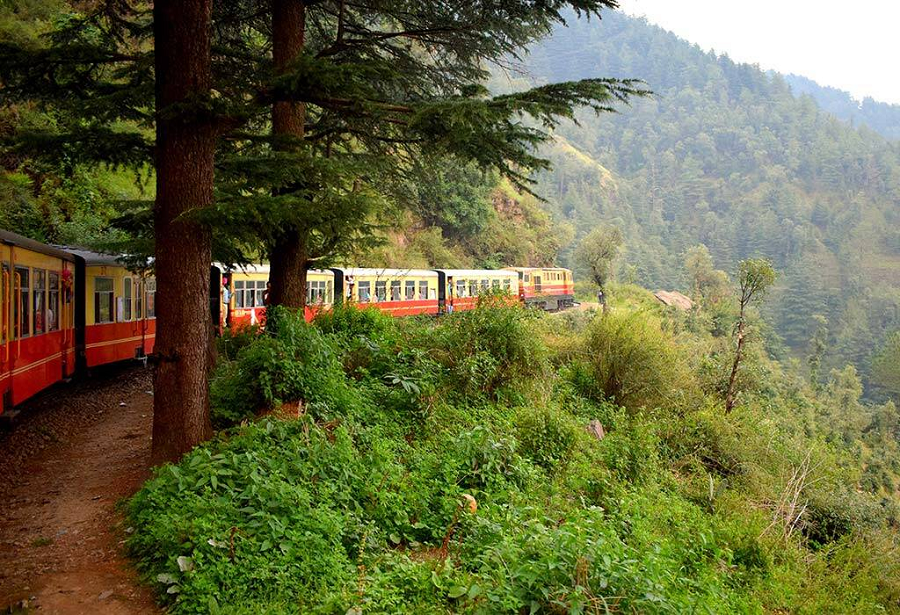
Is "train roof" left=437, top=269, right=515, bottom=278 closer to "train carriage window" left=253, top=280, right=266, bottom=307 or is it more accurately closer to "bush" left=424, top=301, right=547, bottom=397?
"train carriage window" left=253, top=280, right=266, bottom=307

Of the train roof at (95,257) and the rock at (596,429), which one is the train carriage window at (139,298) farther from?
the rock at (596,429)

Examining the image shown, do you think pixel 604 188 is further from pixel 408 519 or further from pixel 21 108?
pixel 408 519

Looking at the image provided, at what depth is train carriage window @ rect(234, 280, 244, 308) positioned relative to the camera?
16586mm

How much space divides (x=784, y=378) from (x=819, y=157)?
84762mm

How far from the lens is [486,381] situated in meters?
9.41

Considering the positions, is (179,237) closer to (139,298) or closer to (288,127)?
(288,127)

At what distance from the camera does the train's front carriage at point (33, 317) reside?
8211mm

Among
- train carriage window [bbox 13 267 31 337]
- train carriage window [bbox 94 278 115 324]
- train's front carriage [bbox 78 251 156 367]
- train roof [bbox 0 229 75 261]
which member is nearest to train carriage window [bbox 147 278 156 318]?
train's front carriage [bbox 78 251 156 367]

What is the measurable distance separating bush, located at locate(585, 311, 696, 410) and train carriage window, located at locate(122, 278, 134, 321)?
32.3ft

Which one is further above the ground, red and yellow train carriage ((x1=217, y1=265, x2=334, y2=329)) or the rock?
red and yellow train carriage ((x1=217, y1=265, x2=334, y2=329))

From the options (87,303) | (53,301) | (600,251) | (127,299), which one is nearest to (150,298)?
(127,299)

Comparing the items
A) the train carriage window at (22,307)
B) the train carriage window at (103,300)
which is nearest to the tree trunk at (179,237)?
the train carriage window at (22,307)

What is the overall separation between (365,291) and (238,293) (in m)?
4.47

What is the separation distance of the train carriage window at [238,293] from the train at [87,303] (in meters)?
0.03
